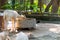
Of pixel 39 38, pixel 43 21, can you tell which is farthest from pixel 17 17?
pixel 43 21

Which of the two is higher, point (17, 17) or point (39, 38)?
point (17, 17)

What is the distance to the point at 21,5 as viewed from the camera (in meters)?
9.34

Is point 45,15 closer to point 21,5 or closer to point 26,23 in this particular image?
point 21,5

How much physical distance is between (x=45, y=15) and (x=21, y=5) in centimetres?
128

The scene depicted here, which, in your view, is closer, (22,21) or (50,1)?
(22,21)

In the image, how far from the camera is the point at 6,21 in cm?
653

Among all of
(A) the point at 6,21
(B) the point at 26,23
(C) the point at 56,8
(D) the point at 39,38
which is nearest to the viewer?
(D) the point at 39,38

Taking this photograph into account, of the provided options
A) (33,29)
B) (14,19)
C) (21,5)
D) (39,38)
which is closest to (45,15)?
(21,5)

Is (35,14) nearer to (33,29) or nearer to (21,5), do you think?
(21,5)

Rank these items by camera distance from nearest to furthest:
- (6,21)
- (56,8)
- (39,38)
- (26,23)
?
(39,38)
(6,21)
(26,23)
(56,8)

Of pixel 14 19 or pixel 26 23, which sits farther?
pixel 26 23

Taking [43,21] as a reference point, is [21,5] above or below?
above

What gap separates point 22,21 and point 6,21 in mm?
720

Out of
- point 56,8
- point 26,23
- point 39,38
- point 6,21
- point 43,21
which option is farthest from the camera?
point 56,8
